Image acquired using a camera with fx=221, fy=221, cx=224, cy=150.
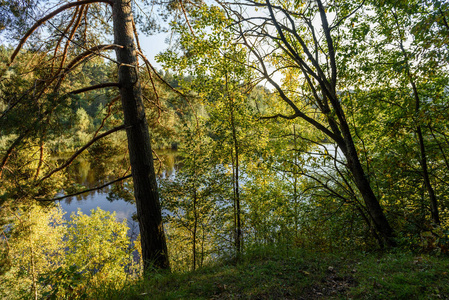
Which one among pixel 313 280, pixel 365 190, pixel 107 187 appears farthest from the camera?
pixel 107 187

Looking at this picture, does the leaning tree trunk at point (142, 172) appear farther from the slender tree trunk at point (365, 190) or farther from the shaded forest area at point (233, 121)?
the slender tree trunk at point (365, 190)

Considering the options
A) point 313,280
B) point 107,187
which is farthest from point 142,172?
point 107,187

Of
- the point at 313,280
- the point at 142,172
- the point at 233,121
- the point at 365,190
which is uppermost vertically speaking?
the point at 233,121

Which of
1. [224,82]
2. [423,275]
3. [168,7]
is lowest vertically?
[423,275]

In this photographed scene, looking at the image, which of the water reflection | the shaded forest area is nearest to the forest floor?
the shaded forest area

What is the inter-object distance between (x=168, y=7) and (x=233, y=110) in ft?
12.0

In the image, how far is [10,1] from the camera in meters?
4.13

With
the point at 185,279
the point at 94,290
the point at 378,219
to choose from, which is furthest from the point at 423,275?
the point at 94,290

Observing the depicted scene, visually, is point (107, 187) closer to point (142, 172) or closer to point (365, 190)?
point (142, 172)

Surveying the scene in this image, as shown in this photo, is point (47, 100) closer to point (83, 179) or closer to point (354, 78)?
point (354, 78)

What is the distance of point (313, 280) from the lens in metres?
3.27

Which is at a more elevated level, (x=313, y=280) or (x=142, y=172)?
(x=142, y=172)

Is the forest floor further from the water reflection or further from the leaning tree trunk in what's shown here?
the water reflection

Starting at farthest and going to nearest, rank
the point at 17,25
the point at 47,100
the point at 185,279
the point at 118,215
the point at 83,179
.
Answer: the point at 83,179 < the point at 118,215 < the point at 17,25 < the point at 47,100 < the point at 185,279
